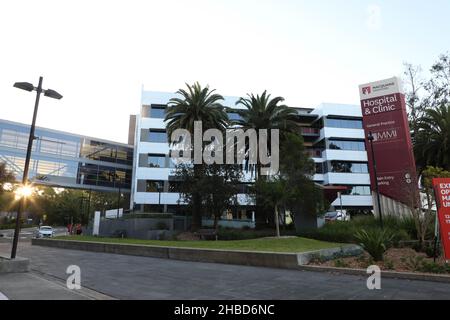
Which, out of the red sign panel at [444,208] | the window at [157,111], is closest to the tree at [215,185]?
the red sign panel at [444,208]

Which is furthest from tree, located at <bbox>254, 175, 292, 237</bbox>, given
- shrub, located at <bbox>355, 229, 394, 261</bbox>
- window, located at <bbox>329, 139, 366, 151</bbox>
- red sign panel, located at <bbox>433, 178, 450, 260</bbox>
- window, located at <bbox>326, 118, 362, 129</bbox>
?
window, located at <bbox>326, 118, 362, 129</bbox>

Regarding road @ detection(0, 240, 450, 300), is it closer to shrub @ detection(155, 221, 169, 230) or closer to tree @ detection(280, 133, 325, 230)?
tree @ detection(280, 133, 325, 230)

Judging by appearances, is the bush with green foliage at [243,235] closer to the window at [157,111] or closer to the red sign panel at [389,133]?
the red sign panel at [389,133]

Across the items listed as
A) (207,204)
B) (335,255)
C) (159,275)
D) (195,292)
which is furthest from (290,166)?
(195,292)

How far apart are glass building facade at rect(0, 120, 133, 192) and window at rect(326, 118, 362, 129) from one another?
1445 inches

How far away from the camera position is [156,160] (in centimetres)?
5378

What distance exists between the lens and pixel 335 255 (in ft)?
41.7

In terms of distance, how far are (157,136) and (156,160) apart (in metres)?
3.84

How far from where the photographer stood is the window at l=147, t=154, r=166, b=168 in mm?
53341

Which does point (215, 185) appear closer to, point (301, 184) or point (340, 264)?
point (301, 184)

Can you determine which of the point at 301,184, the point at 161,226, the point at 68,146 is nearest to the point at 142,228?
the point at 161,226

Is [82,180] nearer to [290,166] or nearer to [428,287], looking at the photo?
[290,166]

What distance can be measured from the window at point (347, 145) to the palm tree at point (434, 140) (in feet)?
103

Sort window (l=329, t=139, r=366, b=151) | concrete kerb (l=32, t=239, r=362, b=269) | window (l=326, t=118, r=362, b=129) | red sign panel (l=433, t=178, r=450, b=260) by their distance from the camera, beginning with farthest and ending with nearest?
window (l=326, t=118, r=362, b=129)
window (l=329, t=139, r=366, b=151)
concrete kerb (l=32, t=239, r=362, b=269)
red sign panel (l=433, t=178, r=450, b=260)
